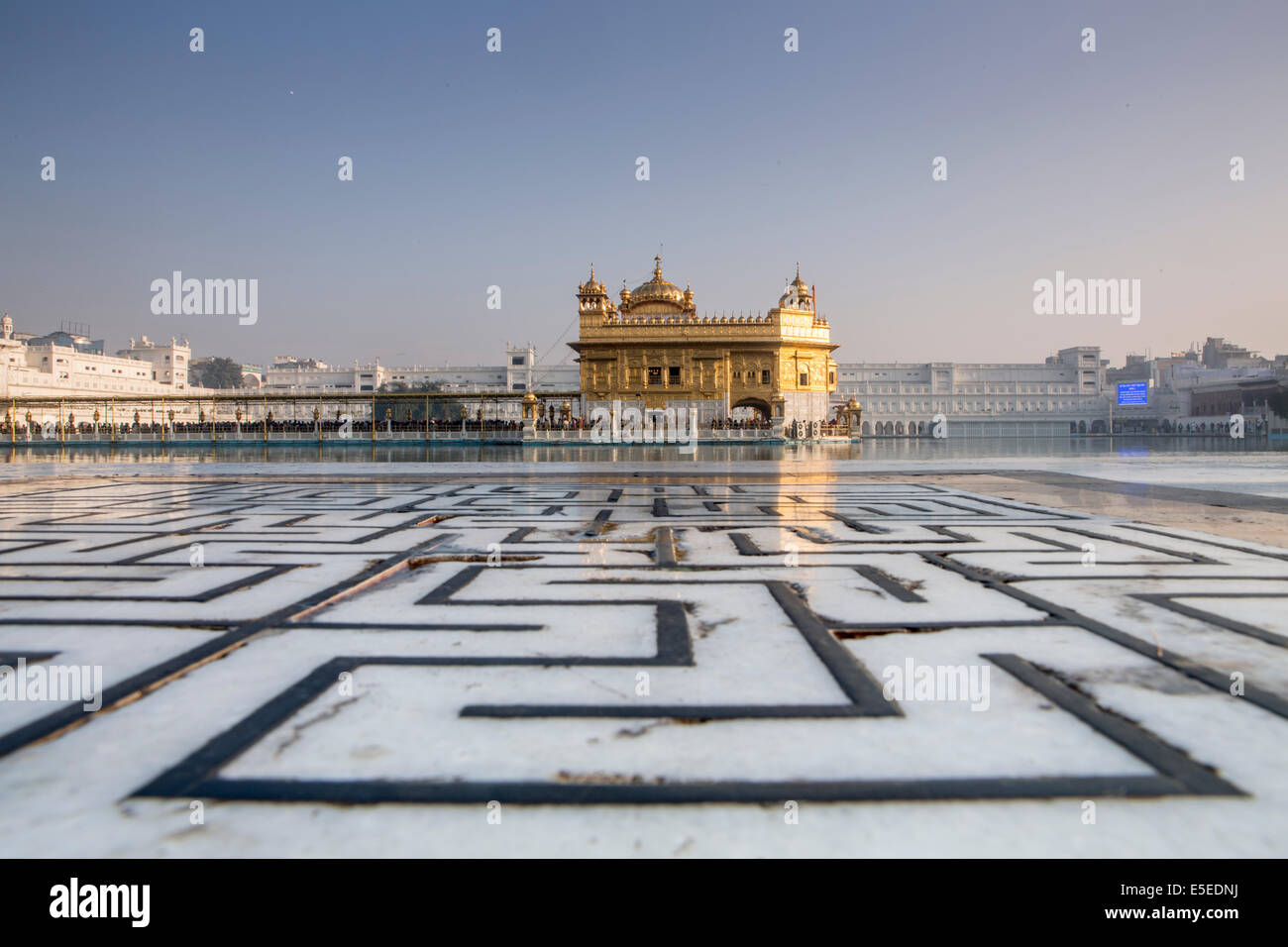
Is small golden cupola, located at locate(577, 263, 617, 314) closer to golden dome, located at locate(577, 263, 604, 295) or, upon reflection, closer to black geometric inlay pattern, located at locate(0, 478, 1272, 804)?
golden dome, located at locate(577, 263, 604, 295)

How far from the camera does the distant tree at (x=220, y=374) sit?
95.9 meters

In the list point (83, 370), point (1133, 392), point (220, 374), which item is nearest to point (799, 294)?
point (1133, 392)

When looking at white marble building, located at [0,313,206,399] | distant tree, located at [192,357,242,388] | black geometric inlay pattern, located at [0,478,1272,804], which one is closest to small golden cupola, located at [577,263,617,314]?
black geometric inlay pattern, located at [0,478,1272,804]

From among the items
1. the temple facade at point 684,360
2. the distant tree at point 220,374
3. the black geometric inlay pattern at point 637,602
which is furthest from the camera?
the distant tree at point 220,374

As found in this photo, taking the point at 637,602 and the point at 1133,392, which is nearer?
the point at 637,602

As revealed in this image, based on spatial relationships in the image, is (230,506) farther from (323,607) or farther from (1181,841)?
(1181,841)

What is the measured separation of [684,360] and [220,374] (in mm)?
86190

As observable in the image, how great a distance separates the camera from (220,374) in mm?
96000

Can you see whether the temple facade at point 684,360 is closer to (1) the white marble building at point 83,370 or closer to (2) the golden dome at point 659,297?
(2) the golden dome at point 659,297

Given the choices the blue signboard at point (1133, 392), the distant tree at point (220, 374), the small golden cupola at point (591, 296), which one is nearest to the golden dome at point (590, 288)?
the small golden cupola at point (591, 296)

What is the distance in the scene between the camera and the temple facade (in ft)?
116

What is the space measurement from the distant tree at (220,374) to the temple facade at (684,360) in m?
77.2

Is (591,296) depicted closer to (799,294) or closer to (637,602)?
(799,294)
